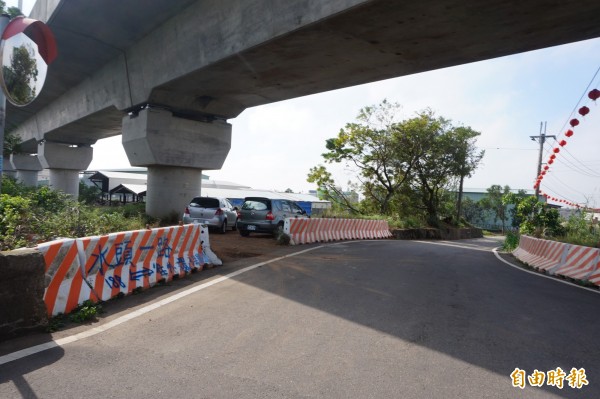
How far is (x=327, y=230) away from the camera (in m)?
17.9

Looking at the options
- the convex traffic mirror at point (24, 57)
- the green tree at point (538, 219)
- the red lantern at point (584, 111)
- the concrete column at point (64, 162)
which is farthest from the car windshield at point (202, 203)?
the concrete column at point (64, 162)

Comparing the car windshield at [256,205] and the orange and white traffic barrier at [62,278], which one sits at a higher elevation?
the car windshield at [256,205]

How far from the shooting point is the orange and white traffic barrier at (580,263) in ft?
32.5

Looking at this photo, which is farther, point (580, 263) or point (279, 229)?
point (279, 229)

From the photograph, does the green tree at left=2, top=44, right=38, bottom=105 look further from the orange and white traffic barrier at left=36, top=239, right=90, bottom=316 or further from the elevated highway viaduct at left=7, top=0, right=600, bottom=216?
the elevated highway viaduct at left=7, top=0, right=600, bottom=216

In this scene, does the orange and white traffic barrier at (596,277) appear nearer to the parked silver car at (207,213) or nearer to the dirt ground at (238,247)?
the dirt ground at (238,247)

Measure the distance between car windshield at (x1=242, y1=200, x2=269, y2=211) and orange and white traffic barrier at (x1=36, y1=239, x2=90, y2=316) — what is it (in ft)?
35.0

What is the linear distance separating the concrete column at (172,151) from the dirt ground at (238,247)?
2.32 meters

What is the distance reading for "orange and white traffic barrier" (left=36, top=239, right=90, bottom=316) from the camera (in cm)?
521

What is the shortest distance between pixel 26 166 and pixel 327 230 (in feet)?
112

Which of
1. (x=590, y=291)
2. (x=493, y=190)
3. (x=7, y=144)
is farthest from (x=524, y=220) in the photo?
(x=493, y=190)

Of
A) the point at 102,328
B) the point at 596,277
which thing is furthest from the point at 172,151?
the point at 596,277

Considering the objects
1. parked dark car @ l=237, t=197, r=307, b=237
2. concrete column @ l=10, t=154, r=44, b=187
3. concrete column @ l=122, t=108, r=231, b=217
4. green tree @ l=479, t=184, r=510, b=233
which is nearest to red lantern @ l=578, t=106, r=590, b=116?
parked dark car @ l=237, t=197, r=307, b=237

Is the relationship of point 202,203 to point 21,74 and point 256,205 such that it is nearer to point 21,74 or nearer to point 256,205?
point 256,205
